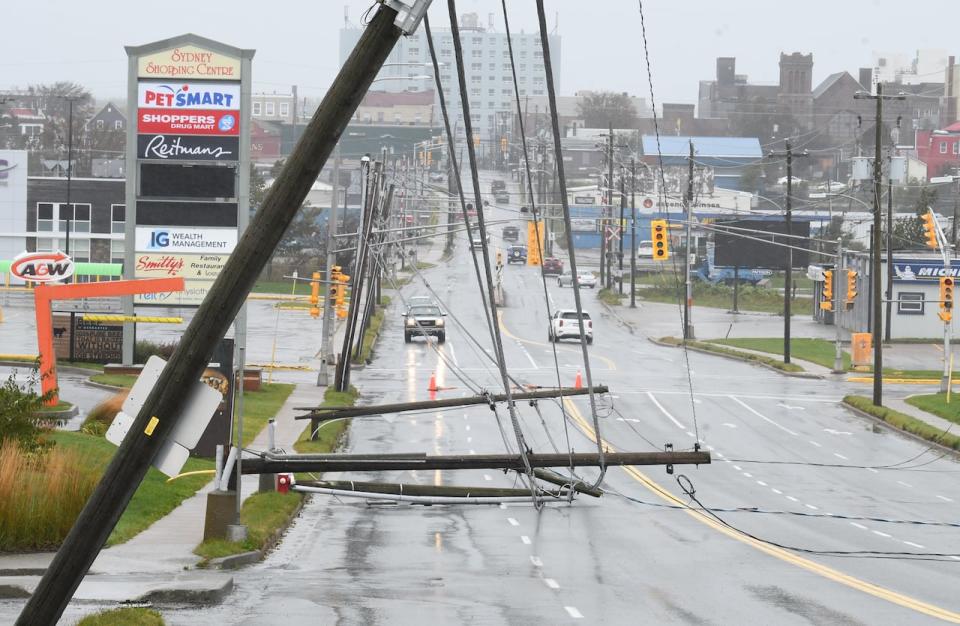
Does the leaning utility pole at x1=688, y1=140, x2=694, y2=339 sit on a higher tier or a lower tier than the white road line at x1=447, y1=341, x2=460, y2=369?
higher

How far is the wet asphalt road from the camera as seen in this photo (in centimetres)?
1692

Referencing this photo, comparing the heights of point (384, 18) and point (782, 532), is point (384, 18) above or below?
above

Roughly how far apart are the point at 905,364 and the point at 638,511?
40098mm

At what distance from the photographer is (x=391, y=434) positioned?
1508 inches

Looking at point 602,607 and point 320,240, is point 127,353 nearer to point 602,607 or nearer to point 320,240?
point 602,607

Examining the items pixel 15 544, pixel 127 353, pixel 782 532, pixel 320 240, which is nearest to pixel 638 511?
pixel 782 532

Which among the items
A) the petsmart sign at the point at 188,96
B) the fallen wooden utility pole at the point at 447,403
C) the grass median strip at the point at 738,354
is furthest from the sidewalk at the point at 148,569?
the grass median strip at the point at 738,354

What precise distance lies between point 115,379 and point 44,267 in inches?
680

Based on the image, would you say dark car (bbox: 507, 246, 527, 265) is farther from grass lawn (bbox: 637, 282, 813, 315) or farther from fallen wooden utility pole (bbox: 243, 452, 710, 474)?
fallen wooden utility pole (bbox: 243, 452, 710, 474)

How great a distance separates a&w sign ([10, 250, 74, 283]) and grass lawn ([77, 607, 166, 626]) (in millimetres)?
46821

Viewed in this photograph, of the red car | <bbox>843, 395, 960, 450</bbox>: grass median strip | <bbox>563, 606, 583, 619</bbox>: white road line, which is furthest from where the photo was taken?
the red car

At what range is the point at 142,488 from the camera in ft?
84.6


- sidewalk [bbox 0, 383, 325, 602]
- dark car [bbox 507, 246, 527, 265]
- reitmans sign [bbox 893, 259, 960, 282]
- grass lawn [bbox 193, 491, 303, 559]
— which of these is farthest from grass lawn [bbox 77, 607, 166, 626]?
dark car [bbox 507, 246, 527, 265]

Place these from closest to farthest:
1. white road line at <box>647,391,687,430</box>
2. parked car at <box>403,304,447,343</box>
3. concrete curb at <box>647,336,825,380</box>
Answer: white road line at <box>647,391,687,430</box>
concrete curb at <box>647,336,825,380</box>
parked car at <box>403,304,447,343</box>
